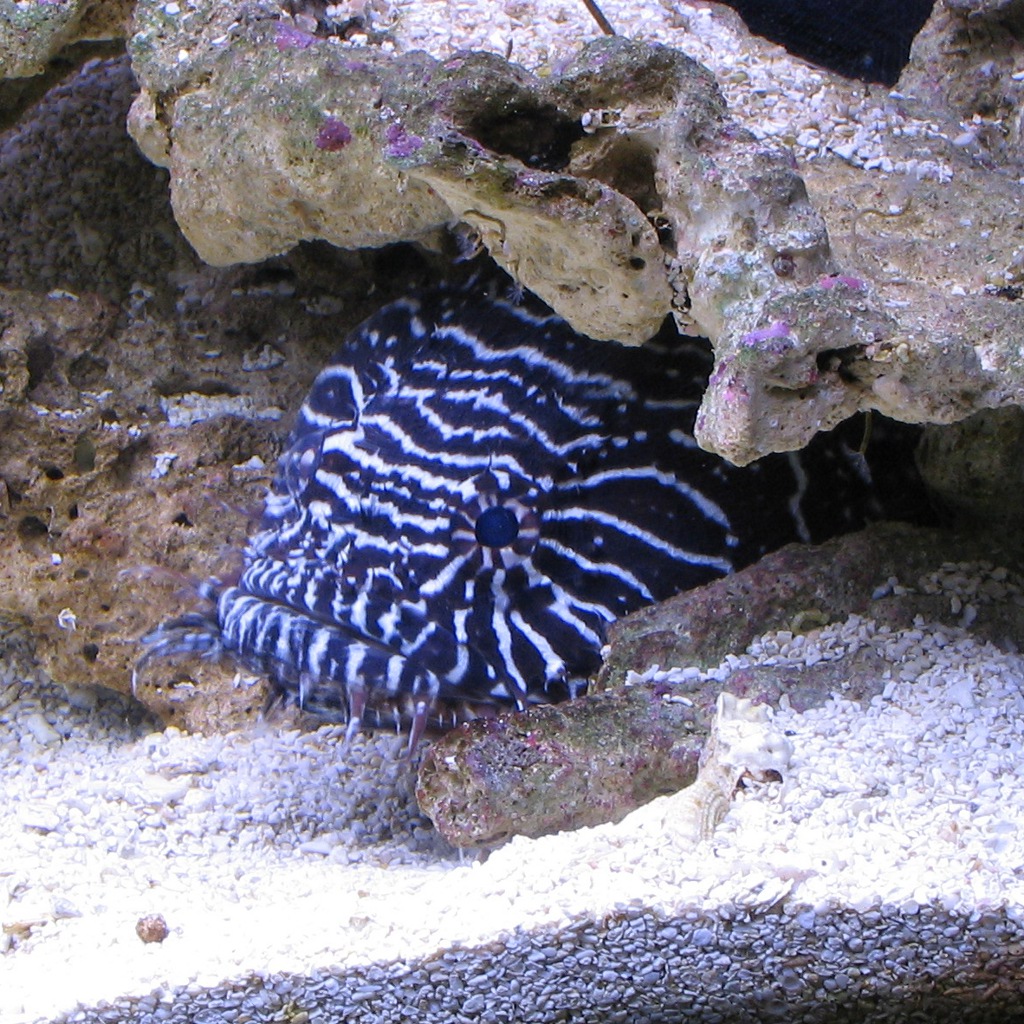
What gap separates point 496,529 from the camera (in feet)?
9.37

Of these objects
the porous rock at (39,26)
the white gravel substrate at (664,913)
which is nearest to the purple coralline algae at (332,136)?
the porous rock at (39,26)

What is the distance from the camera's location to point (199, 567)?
3605 millimetres

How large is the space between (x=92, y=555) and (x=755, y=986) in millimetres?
2655

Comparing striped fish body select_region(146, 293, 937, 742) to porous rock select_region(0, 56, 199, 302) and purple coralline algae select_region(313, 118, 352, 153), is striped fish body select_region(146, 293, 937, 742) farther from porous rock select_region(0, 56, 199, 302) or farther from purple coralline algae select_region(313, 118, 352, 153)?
porous rock select_region(0, 56, 199, 302)

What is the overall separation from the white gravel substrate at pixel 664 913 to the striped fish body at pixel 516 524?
560 mm

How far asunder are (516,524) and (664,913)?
137cm

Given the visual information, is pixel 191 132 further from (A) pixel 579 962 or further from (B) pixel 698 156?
(A) pixel 579 962

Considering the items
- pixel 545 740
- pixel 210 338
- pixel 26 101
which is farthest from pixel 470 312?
pixel 26 101

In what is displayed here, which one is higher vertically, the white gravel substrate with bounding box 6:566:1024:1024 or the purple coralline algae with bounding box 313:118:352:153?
the purple coralline algae with bounding box 313:118:352:153

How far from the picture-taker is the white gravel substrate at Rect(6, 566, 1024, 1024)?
1643mm

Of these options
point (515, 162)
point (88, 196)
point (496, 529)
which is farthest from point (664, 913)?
point (88, 196)

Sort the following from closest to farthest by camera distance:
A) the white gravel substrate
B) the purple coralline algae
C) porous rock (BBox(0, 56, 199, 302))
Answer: the white gravel substrate
the purple coralline algae
porous rock (BBox(0, 56, 199, 302))

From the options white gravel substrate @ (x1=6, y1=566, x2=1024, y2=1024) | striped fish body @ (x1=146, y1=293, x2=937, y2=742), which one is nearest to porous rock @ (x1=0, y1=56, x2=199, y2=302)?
striped fish body @ (x1=146, y1=293, x2=937, y2=742)

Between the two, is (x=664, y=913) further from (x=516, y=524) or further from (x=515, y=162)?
(x=515, y=162)
